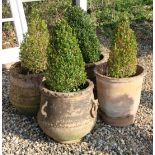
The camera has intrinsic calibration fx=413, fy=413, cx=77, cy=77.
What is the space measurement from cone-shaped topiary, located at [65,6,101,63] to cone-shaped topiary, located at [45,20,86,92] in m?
0.63

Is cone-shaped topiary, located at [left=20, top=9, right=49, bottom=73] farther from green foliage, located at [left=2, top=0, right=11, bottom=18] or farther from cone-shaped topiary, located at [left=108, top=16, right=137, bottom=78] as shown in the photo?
green foliage, located at [left=2, top=0, right=11, bottom=18]

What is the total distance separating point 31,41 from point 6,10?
2.06 meters

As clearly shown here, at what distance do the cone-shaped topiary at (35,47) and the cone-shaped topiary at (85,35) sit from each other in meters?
0.36

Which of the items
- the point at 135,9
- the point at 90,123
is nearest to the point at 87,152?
the point at 90,123

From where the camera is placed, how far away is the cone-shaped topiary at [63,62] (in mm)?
3832

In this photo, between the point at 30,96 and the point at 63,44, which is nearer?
the point at 63,44

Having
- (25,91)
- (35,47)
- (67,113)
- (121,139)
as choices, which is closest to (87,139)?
(121,139)

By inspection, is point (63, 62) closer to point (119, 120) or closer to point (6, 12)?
point (119, 120)

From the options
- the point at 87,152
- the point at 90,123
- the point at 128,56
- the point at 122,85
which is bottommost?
the point at 87,152

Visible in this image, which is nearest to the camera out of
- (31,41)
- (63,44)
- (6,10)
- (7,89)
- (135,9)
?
(63,44)

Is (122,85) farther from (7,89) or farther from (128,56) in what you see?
(7,89)

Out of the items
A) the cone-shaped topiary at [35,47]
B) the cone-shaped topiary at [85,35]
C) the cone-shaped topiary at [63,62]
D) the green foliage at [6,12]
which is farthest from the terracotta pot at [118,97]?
the green foliage at [6,12]

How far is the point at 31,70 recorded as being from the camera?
4.47m

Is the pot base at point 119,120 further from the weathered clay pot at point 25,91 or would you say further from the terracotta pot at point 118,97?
the weathered clay pot at point 25,91
